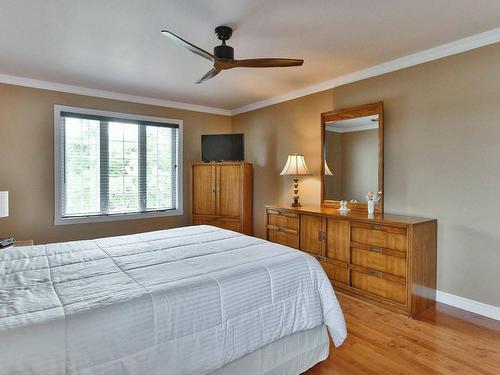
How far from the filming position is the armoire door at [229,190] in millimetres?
4793

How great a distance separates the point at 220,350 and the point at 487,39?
10.7 feet

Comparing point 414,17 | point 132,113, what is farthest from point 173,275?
point 132,113

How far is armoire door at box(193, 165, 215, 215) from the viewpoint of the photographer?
16.0 ft

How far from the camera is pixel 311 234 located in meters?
3.56

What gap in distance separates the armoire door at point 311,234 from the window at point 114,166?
2.29m

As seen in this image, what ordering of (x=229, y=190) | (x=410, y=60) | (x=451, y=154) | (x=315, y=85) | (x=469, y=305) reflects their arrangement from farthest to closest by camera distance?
(x=229, y=190), (x=315, y=85), (x=410, y=60), (x=451, y=154), (x=469, y=305)

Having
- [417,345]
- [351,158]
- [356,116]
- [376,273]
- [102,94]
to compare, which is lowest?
[417,345]

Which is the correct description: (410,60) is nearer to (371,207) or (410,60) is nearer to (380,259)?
(371,207)

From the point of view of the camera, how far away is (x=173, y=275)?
1685 millimetres

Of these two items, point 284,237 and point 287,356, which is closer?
point 287,356

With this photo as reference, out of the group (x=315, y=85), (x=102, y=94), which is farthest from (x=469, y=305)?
(x=102, y=94)

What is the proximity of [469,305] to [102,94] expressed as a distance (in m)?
5.01

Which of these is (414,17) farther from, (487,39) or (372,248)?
(372,248)

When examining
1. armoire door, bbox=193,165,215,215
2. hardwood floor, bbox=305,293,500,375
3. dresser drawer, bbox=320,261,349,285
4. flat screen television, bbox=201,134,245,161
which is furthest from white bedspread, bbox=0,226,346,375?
flat screen television, bbox=201,134,245,161
